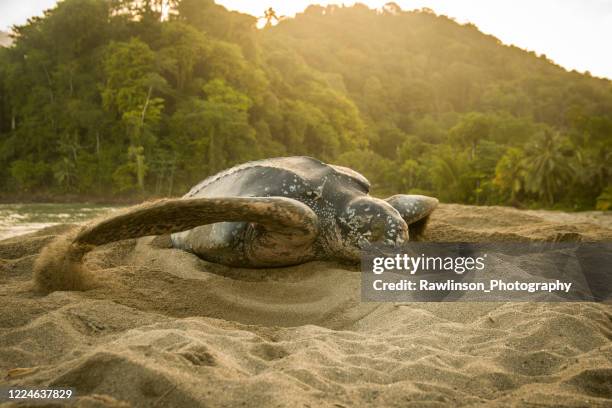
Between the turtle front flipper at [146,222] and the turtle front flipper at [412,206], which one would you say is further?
the turtle front flipper at [412,206]

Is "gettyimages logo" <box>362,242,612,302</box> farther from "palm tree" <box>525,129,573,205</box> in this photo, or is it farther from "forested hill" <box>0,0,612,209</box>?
"palm tree" <box>525,129,573,205</box>

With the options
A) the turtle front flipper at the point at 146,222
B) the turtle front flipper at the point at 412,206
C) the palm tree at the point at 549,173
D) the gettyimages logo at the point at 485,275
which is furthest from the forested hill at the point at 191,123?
the turtle front flipper at the point at 146,222

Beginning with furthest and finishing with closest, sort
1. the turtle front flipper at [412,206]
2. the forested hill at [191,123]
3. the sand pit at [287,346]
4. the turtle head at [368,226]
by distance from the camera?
the forested hill at [191,123], the turtle front flipper at [412,206], the turtle head at [368,226], the sand pit at [287,346]

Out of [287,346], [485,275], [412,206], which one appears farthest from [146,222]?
[412,206]

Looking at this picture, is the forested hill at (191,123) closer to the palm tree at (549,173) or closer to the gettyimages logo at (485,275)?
the palm tree at (549,173)

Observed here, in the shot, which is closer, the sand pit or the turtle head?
the sand pit

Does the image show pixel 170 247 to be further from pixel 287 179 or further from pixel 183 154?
pixel 183 154

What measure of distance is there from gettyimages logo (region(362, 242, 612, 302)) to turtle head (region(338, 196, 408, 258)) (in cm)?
7

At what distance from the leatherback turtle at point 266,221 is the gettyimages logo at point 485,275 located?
0.20 metres

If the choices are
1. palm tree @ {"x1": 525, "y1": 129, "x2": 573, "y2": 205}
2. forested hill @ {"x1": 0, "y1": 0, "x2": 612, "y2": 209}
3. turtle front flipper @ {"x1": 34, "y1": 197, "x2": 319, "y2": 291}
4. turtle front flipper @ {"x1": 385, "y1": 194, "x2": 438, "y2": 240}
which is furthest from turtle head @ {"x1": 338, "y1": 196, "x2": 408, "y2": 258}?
palm tree @ {"x1": 525, "y1": 129, "x2": 573, "y2": 205}

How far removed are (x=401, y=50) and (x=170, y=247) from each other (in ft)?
278

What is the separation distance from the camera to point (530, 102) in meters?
58.3

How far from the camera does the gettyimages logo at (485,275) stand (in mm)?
2430

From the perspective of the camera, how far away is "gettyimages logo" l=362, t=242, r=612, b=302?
2.43m
